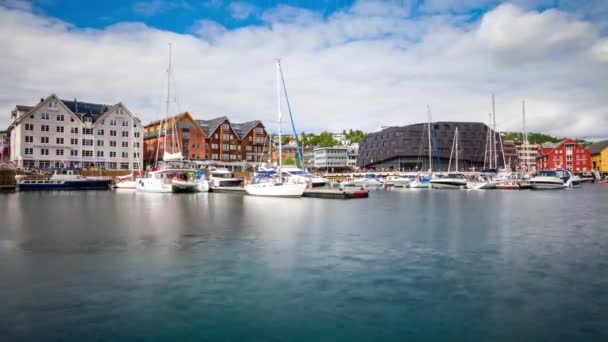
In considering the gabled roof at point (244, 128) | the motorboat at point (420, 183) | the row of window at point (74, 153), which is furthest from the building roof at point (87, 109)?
the motorboat at point (420, 183)

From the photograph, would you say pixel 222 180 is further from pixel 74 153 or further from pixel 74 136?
pixel 74 136

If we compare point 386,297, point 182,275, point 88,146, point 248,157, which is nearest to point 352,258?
point 386,297

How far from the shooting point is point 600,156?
17675cm

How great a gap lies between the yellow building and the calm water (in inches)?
6954

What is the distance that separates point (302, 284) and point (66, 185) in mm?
78254

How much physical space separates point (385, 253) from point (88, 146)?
96944mm

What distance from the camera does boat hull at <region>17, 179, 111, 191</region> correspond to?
75.6 m

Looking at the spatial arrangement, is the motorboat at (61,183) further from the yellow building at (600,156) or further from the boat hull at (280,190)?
the yellow building at (600,156)

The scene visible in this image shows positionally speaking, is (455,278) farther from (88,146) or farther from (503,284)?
(88,146)

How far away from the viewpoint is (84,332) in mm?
10070

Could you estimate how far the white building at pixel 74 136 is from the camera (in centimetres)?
9169

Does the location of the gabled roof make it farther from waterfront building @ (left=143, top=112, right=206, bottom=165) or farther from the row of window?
the row of window

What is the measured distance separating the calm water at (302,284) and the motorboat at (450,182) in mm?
65564

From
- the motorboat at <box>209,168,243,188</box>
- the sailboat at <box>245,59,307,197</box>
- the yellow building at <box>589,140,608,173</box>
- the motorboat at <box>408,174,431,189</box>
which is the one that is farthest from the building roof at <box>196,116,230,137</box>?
the yellow building at <box>589,140,608,173</box>
